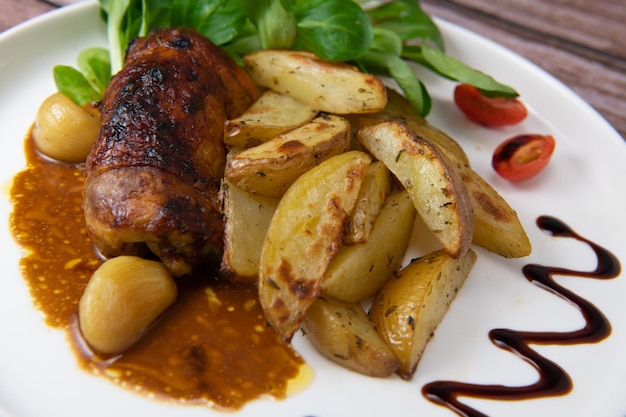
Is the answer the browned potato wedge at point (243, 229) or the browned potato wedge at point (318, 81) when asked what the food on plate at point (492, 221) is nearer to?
the browned potato wedge at point (318, 81)

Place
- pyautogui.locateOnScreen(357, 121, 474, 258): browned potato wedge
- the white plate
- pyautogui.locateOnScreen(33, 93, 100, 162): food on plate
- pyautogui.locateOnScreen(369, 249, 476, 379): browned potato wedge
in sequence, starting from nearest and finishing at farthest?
the white plate < pyautogui.locateOnScreen(369, 249, 476, 379): browned potato wedge < pyautogui.locateOnScreen(357, 121, 474, 258): browned potato wedge < pyautogui.locateOnScreen(33, 93, 100, 162): food on plate

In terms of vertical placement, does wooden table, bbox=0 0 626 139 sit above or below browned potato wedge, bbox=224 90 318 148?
below

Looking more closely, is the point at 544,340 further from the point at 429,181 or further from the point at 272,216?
the point at 272,216

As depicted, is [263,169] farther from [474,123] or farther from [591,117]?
[591,117]

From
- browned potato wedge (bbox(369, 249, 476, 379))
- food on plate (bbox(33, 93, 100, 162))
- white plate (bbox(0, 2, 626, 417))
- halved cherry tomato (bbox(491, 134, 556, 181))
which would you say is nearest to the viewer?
white plate (bbox(0, 2, 626, 417))

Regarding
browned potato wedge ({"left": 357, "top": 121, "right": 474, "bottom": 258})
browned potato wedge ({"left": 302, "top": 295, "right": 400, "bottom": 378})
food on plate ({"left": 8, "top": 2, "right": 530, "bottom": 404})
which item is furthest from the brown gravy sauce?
browned potato wedge ({"left": 357, "top": 121, "right": 474, "bottom": 258})

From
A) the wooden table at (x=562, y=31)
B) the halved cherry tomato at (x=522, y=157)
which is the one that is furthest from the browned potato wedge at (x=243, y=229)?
the wooden table at (x=562, y=31)

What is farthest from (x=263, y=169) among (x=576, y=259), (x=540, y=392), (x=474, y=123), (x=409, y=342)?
(x=474, y=123)

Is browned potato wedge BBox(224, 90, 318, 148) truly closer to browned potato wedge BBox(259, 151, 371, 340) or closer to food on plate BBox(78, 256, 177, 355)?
browned potato wedge BBox(259, 151, 371, 340)
